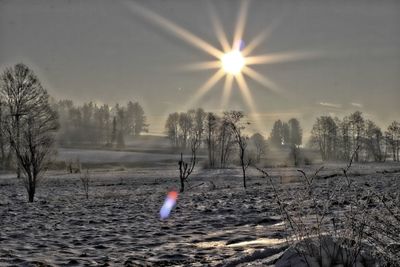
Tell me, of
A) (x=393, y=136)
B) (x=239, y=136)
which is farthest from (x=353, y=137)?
(x=239, y=136)

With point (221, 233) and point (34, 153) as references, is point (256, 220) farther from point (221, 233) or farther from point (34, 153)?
point (34, 153)

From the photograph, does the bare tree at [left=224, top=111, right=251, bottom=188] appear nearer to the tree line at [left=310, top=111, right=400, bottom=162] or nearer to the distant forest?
the distant forest

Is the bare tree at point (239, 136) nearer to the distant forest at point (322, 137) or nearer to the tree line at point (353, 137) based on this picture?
the distant forest at point (322, 137)

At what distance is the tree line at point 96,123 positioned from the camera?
135500mm

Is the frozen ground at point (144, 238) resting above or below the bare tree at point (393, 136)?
below

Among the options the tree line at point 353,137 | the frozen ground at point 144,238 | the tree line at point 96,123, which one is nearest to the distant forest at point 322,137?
the tree line at point 353,137

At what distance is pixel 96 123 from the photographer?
509 ft

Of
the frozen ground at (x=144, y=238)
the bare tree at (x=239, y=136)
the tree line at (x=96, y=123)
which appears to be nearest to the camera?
the frozen ground at (x=144, y=238)

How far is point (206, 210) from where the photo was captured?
39.3 feet

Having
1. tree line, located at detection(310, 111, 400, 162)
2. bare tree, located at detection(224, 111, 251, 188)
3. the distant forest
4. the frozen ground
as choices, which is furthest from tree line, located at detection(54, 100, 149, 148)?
the frozen ground

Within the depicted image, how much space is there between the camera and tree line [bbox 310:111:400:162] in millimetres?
95188

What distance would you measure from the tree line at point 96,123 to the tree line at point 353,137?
206 feet

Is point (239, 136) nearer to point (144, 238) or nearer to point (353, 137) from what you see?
point (144, 238)

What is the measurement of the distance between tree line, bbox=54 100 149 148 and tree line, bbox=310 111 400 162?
62.6m
